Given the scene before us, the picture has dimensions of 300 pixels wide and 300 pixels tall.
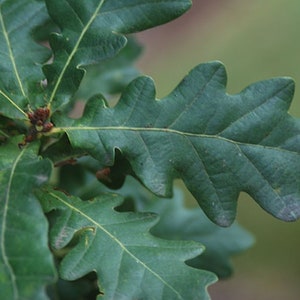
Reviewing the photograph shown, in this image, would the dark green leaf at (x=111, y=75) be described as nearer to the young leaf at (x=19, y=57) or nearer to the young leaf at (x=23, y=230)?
the young leaf at (x=19, y=57)

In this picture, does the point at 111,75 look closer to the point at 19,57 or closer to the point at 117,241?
the point at 19,57

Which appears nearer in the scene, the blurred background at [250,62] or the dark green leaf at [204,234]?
the dark green leaf at [204,234]

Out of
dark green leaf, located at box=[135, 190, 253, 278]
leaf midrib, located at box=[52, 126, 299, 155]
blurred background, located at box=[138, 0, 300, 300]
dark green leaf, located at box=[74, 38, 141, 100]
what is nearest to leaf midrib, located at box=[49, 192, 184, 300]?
leaf midrib, located at box=[52, 126, 299, 155]

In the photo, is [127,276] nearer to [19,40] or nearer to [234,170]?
[234,170]

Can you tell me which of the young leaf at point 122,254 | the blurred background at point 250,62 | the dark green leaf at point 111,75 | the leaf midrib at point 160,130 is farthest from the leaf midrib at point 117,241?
the blurred background at point 250,62

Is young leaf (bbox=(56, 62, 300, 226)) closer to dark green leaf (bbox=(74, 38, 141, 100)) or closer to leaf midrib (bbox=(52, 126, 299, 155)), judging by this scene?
leaf midrib (bbox=(52, 126, 299, 155))

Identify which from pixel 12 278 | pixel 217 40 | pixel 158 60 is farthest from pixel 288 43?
pixel 12 278
